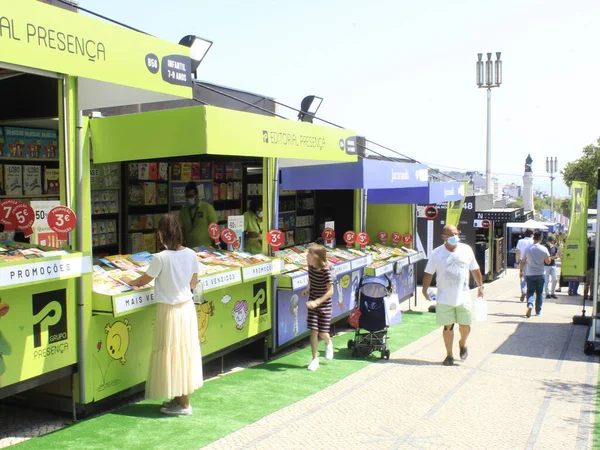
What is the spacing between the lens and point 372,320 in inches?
299

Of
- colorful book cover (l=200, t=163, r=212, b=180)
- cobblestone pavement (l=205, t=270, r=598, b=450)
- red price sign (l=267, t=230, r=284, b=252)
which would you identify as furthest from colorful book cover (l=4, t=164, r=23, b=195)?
cobblestone pavement (l=205, t=270, r=598, b=450)

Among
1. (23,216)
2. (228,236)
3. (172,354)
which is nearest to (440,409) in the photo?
(172,354)

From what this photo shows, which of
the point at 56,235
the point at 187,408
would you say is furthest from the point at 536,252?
the point at 56,235

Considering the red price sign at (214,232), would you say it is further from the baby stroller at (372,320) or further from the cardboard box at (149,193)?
the cardboard box at (149,193)

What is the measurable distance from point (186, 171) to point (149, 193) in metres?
0.89

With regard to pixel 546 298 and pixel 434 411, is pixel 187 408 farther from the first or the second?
pixel 546 298

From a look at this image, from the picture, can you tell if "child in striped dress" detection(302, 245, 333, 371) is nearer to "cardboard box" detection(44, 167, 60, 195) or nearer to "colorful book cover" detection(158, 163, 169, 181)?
"cardboard box" detection(44, 167, 60, 195)

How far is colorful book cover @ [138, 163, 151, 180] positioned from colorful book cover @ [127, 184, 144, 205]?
0.49 ft

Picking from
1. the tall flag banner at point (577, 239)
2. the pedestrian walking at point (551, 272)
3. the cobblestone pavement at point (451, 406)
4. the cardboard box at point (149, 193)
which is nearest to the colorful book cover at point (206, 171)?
the cardboard box at point (149, 193)

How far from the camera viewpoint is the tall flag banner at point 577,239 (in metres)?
11.2

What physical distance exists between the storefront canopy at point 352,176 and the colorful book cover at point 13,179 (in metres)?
4.01

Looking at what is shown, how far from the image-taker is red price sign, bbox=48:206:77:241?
458 centimetres

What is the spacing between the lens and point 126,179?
864 centimetres

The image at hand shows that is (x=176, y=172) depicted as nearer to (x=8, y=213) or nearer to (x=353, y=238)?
(x=353, y=238)
